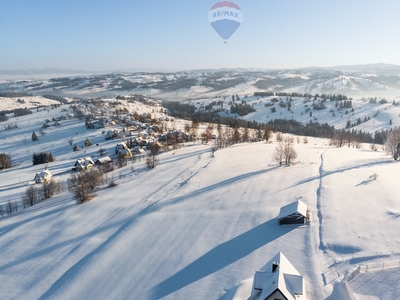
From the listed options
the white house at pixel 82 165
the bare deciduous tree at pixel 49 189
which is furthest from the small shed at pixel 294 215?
the white house at pixel 82 165

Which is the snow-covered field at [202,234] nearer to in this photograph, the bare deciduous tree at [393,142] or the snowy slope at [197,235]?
the snowy slope at [197,235]

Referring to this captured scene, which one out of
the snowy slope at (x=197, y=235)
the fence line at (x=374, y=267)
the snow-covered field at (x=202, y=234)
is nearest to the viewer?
the fence line at (x=374, y=267)

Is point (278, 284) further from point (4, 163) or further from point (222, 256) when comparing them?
point (4, 163)

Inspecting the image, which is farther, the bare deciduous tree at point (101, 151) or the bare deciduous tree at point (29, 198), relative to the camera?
the bare deciduous tree at point (101, 151)

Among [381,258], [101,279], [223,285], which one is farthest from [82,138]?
[381,258]

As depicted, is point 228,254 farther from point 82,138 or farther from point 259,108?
point 259,108

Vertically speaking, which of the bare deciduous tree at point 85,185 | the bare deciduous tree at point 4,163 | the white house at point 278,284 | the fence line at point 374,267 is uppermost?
the white house at point 278,284

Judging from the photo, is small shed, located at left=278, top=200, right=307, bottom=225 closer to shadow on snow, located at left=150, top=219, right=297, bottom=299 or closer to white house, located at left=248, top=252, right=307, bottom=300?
shadow on snow, located at left=150, top=219, right=297, bottom=299

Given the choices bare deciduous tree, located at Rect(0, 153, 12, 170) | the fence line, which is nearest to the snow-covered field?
the fence line

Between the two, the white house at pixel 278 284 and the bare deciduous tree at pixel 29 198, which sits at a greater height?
the white house at pixel 278 284
